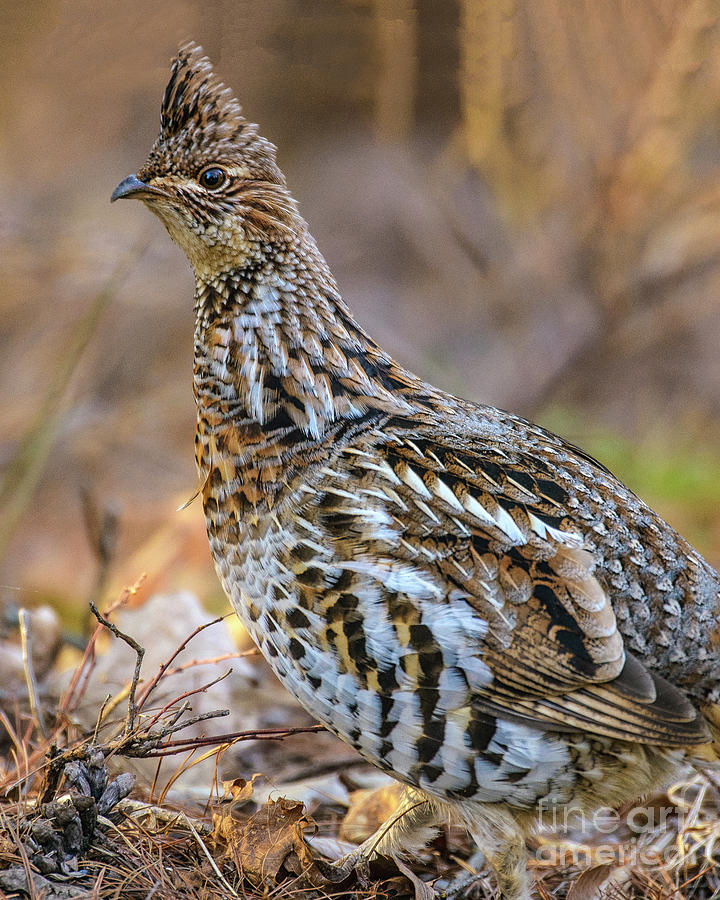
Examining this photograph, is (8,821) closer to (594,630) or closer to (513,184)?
(594,630)

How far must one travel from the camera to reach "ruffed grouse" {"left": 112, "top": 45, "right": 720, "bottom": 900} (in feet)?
9.68

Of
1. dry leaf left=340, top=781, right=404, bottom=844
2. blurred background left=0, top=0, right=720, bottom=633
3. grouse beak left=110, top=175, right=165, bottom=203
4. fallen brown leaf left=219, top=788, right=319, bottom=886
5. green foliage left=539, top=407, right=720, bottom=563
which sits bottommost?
fallen brown leaf left=219, top=788, right=319, bottom=886

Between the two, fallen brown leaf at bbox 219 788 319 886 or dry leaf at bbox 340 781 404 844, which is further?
dry leaf at bbox 340 781 404 844

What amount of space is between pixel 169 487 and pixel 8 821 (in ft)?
17.8

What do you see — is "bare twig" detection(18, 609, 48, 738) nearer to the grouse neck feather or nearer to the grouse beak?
the grouse neck feather

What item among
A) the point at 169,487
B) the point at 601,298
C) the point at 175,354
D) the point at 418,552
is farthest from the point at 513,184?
the point at 418,552

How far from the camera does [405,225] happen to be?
10.1m

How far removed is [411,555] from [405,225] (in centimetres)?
761

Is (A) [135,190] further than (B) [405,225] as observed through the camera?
No

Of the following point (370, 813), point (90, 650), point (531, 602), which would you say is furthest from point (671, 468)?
point (90, 650)

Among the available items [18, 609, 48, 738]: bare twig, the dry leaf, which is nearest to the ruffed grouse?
the dry leaf

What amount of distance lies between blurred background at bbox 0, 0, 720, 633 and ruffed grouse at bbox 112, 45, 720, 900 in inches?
128

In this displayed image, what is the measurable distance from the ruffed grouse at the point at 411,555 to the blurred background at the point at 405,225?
326 centimetres

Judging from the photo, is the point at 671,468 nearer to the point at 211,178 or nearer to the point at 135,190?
the point at 211,178
